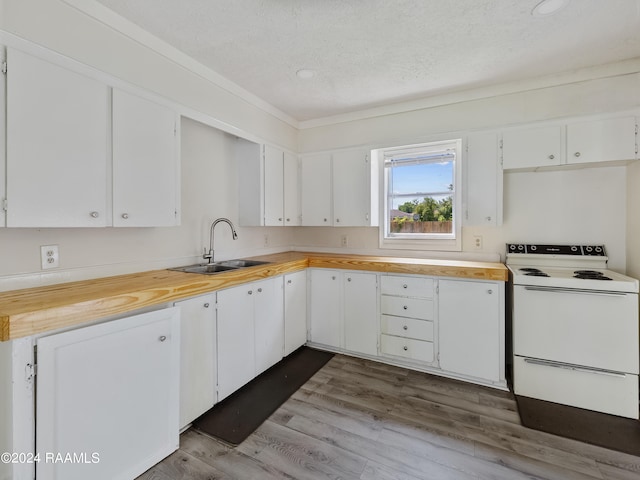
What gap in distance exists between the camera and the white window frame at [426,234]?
3035mm

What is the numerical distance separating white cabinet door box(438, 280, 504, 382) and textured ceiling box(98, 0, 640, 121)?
5.83ft

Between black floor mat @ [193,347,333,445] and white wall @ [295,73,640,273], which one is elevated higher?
white wall @ [295,73,640,273]

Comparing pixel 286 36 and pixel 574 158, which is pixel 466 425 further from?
pixel 286 36

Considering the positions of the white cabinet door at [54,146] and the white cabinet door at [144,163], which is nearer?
the white cabinet door at [54,146]

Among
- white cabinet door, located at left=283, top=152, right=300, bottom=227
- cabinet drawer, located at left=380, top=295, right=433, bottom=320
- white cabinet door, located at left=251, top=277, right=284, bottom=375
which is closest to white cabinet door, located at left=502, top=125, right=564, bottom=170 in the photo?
cabinet drawer, located at left=380, top=295, right=433, bottom=320

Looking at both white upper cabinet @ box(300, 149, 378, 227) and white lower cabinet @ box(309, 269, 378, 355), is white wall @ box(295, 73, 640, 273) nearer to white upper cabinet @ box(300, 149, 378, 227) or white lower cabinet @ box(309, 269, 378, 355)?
white upper cabinet @ box(300, 149, 378, 227)

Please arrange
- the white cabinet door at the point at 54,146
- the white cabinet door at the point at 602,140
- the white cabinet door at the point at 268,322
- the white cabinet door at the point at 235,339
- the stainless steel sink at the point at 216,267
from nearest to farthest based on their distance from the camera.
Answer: the white cabinet door at the point at 54,146, the white cabinet door at the point at 235,339, the white cabinet door at the point at 602,140, the stainless steel sink at the point at 216,267, the white cabinet door at the point at 268,322

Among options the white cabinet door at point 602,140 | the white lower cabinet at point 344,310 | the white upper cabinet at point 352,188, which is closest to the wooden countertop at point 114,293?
the white lower cabinet at point 344,310

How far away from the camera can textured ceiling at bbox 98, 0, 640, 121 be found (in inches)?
68.4

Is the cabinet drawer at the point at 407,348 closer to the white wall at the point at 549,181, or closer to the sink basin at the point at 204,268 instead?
the white wall at the point at 549,181

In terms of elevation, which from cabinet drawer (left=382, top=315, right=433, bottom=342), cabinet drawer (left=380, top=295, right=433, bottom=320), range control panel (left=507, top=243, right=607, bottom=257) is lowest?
cabinet drawer (left=382, top=315, right=433, bottom=342)

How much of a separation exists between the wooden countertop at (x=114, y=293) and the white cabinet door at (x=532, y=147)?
3.15ft

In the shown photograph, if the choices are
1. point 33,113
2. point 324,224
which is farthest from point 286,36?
point 324,224

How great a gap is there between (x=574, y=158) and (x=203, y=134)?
3147 millimetres
